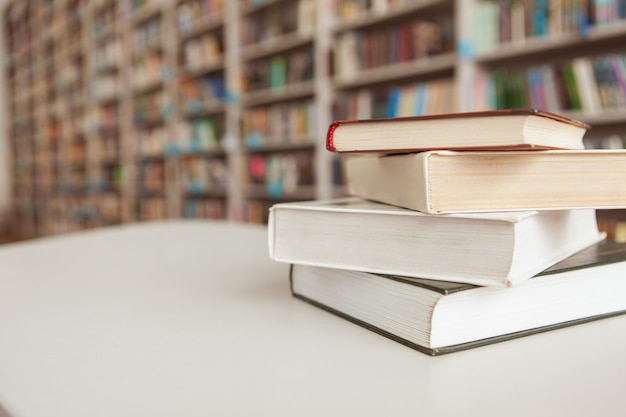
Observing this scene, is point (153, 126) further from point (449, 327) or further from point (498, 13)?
point (449, 327)

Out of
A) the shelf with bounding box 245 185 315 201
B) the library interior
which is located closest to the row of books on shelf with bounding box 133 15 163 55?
the shelf with bounding box 245 185 315 201

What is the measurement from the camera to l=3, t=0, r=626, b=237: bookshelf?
6.23 feet

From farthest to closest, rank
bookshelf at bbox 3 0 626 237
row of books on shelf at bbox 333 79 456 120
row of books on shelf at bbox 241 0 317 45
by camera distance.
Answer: row of books on shelf at bbox 241 0 317 45 < row of books on shelf at bbox 333 79 456 120 < bookshelf at bbox 3 0 626 237

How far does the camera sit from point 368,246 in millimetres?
406

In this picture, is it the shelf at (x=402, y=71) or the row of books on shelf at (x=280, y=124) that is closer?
the shelf at (x=402, y=71)

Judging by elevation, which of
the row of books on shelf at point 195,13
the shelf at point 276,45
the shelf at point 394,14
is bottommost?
the shelf at point 394,14

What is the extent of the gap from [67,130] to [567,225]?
5.69 meters

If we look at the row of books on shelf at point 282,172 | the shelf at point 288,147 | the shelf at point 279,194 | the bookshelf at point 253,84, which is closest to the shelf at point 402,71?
the bookshelf at point 253,84

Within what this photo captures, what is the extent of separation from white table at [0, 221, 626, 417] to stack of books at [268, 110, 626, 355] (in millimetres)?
19

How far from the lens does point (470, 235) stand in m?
0.36

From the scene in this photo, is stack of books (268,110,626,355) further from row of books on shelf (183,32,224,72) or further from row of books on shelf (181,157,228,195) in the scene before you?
row of books on shelf (183,32,224,72)

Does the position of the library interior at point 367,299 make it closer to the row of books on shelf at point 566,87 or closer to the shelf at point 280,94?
the row of books on shelf at point 566,87

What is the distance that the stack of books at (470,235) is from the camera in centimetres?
35

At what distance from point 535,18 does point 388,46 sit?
694 mm
